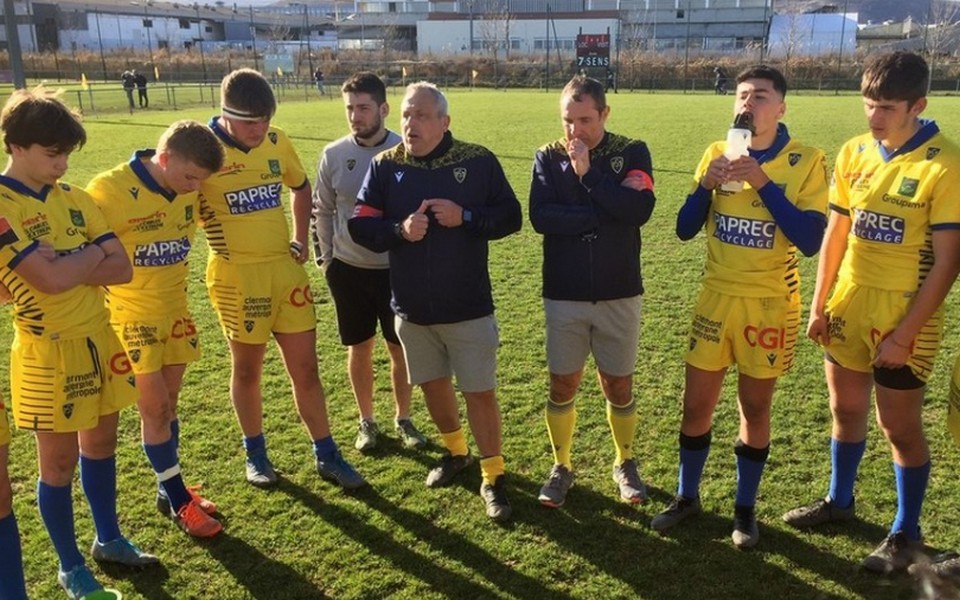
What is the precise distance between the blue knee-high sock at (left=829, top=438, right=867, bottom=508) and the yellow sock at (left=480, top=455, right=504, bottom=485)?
167cm

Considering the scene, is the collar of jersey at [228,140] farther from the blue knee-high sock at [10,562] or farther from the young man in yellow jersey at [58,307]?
the blue knee-high sock at [10,562]

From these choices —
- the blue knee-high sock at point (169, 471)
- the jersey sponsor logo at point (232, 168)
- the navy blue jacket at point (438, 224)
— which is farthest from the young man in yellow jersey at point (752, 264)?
the blue knee-high sock at point (169, 471)

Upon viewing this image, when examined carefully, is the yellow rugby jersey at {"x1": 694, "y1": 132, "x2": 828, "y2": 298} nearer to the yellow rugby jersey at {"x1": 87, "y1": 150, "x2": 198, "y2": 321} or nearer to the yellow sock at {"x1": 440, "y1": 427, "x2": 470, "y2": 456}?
the yellow sock at {"x1": 440, "y1": 427, "x2": 470, "y2": 456}

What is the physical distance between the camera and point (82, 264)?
9.50ft

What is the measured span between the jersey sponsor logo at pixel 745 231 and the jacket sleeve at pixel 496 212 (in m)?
0.97

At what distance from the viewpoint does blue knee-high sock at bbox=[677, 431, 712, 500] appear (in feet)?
12.4

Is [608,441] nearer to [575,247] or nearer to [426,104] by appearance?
[575,247]

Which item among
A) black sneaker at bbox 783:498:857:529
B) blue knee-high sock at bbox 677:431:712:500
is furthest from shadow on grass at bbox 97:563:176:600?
black sneaker at bbox 783:498:857:529

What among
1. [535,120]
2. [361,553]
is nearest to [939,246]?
[361,553]

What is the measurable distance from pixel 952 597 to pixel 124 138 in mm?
22609

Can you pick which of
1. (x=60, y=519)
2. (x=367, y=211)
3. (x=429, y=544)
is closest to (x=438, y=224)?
(x=367, y=211)

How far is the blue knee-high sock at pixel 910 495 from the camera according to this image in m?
3.44

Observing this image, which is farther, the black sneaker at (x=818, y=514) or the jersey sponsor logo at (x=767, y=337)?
the black sneaker at (x=818, y=514)

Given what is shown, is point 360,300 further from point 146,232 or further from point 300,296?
point 146,232
